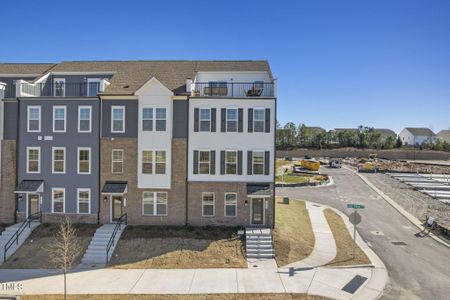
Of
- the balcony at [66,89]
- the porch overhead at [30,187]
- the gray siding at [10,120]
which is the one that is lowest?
the porch overhead at [30,187]

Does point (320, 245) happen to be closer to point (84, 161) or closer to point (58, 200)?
point (84, 161)

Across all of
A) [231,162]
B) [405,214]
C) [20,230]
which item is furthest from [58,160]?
[405,214]

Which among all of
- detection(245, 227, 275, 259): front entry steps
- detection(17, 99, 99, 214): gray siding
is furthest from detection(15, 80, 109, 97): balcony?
detection(245, 227, 275, 259): front entry steps

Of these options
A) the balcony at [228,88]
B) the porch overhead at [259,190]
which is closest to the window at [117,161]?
the balcony at [228,88]

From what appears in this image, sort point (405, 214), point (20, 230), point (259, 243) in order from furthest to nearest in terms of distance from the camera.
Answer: point (405, 214), point (20, 230), point (259, 243)

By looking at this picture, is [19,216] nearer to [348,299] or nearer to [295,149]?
[348,299]

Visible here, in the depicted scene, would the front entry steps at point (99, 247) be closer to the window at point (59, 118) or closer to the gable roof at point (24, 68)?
the window at point (59, 118)
